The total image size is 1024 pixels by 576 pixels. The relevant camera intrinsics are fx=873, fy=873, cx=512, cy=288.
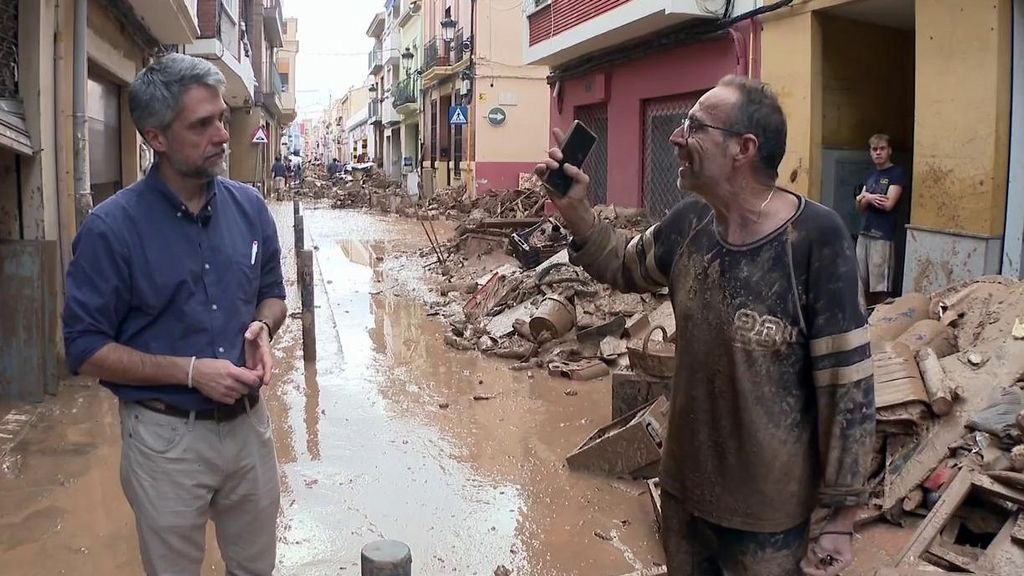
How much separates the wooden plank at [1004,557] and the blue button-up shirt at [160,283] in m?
3.01

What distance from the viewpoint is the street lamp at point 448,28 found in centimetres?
3039

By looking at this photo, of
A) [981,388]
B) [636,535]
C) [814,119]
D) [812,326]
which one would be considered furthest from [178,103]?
[814,119]

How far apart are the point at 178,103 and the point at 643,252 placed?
1432 mm

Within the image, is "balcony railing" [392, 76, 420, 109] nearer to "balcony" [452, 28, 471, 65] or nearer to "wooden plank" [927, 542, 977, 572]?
"balcony" [452, 28, 471, 65]

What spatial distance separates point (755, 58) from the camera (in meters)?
11.0

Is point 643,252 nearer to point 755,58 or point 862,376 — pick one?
point 862,376

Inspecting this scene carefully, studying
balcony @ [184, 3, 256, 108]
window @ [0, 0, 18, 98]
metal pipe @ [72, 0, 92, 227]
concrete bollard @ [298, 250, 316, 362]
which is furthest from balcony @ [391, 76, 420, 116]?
window @ [0, 0, 18, 98]

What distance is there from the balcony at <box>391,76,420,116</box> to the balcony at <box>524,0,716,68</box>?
2300 centimetres

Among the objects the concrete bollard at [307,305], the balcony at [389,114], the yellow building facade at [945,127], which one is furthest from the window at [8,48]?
the balcony at [389,114]

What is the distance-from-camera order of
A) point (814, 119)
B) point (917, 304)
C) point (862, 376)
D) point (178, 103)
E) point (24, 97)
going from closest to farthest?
point (862, 376), point (178, 103), point (917, 304), point (24, 97), point (814, 119)

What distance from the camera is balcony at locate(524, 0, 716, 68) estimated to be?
476 inches

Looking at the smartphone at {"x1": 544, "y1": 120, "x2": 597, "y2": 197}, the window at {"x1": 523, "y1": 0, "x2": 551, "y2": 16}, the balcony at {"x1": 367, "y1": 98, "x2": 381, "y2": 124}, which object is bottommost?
the smartphone at {"x1": 544, "y1": 120, "x2": 597, "y2": 197}

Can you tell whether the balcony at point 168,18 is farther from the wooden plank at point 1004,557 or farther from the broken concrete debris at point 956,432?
the wooden plank at point 1004,557

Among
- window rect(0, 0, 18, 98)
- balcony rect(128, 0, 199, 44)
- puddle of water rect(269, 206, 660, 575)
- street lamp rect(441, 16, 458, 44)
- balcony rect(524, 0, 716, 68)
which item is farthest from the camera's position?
street lamp rect(441, 16, 458, 44)
